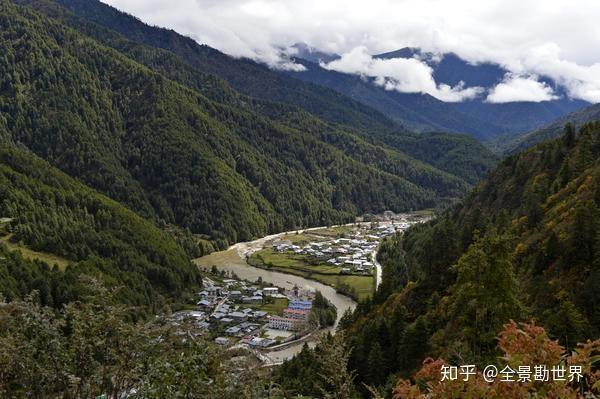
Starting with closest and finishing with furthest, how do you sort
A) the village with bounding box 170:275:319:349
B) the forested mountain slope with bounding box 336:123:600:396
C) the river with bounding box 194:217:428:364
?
the forested mountain slope with bounding box 336:123:600:396
the village with bounding box 170:275:319:349
the river with bounding box 194:217:428:364

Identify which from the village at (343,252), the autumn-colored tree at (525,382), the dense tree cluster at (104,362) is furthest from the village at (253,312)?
the autumn-colored tree at (525,382)

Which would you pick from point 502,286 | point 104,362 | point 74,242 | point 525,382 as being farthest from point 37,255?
point 525,382

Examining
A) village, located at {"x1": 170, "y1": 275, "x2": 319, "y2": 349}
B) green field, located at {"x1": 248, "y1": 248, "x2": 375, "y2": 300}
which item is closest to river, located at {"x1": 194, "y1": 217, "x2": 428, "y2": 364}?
green field, located at {"x1": 248, "y1": 248, "x2": 375, "y2": 300}

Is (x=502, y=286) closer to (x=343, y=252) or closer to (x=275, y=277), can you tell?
(x=275, y=277)

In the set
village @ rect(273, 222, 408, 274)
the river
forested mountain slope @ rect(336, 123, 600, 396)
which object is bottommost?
the river

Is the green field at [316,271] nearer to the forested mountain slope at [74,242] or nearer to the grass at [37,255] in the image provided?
the forested mountain slope at [74,242]

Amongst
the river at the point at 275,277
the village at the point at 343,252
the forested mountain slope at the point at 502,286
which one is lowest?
the river at the point at 275,277

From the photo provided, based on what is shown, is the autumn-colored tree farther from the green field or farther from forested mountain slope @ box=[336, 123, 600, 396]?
the green field

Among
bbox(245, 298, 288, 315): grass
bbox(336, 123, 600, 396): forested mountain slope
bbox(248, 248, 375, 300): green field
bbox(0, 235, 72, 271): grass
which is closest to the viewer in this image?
bbox(336, 123, 600, 396): forested mountain slope
